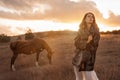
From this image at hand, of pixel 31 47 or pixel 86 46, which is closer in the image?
pixel 86 46

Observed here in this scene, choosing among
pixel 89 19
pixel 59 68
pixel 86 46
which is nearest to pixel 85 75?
pixel 86 46

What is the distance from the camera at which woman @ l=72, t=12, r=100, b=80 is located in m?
12.0

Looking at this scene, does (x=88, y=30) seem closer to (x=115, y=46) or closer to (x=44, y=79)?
(x=44, y=79)

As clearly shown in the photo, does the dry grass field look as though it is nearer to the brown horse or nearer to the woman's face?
the brown horse

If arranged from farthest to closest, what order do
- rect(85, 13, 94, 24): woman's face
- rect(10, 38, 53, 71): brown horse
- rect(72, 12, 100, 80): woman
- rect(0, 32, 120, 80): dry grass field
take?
rect(10, 38, 53, 71): brown horse → rect(0, 32, 120, 80): dry grass field → rect(72, 12, 100, 80): woman → rect(85, 13, 94, 24): woman's face

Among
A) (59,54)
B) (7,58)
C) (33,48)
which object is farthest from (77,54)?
A: (7,58)

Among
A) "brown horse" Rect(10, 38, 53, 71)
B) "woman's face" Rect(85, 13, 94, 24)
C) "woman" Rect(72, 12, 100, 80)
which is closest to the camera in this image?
"woman's face" Rect(85, 13, 94, 24)

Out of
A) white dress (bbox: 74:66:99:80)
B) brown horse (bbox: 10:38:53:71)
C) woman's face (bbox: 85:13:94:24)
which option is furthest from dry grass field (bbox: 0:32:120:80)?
woman's face (bbox: 85:13:94:24)

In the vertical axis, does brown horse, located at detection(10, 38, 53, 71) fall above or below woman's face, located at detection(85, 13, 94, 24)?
below

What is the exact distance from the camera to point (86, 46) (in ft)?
39.6

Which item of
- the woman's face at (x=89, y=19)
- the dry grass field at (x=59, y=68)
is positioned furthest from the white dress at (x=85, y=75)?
the dry grass field at (x=59, y=68)

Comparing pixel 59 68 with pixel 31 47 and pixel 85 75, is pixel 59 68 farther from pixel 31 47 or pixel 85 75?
pixel 31 47

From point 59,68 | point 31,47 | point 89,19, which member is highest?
point 89,19

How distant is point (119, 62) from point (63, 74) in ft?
12.9
